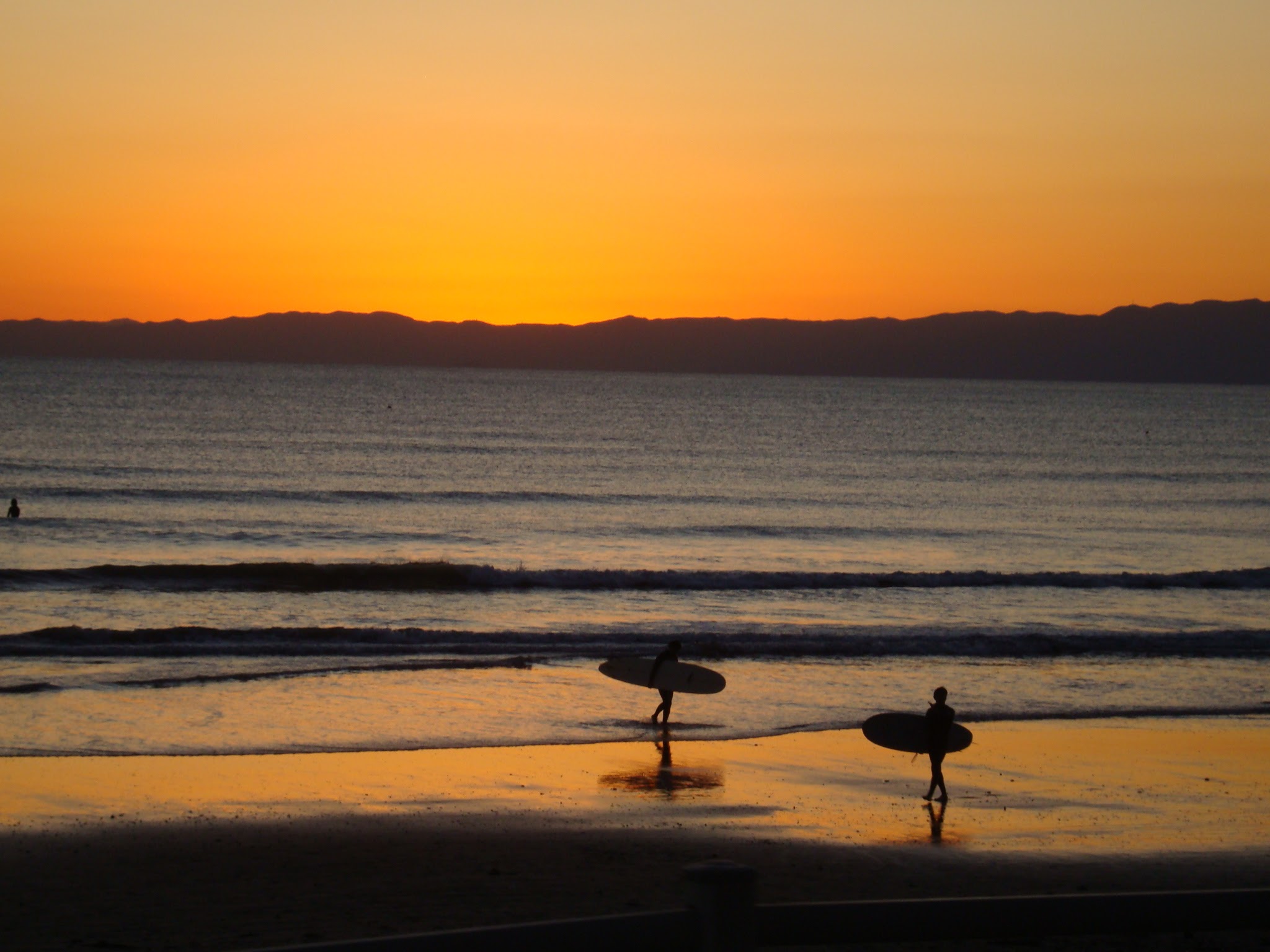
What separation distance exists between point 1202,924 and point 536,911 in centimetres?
718

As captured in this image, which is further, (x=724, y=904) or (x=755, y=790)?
(x=755, y=790)

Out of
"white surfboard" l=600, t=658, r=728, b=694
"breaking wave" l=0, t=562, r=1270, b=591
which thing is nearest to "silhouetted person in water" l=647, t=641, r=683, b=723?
"white surfboard" l=600, t=658, r=728, b=694

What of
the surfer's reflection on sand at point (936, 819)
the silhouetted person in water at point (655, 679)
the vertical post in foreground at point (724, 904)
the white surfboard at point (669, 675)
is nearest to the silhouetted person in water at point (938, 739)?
the surfer's reflection on sand at point (936, 819)

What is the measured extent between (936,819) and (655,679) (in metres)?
6.13

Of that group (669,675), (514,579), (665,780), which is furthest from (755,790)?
(514,579)

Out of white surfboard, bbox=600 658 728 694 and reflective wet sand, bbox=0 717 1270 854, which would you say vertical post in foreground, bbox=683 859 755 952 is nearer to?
reflective wet sand, bbox=0 717 1270 854

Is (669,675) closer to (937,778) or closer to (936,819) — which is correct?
(937,778)

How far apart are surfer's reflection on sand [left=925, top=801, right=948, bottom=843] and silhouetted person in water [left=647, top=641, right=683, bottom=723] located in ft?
16.2

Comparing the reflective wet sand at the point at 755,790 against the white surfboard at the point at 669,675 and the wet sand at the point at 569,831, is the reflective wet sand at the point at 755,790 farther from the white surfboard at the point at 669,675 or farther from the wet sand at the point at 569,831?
the white surfboard at the point at 669,675

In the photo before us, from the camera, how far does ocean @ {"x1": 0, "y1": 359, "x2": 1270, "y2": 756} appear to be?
18312mm

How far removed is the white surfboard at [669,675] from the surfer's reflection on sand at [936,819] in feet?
17.5

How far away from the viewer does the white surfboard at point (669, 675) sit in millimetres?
18031

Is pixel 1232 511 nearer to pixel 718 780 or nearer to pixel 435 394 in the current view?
pixel 718 780

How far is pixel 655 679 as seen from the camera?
18.0 m
